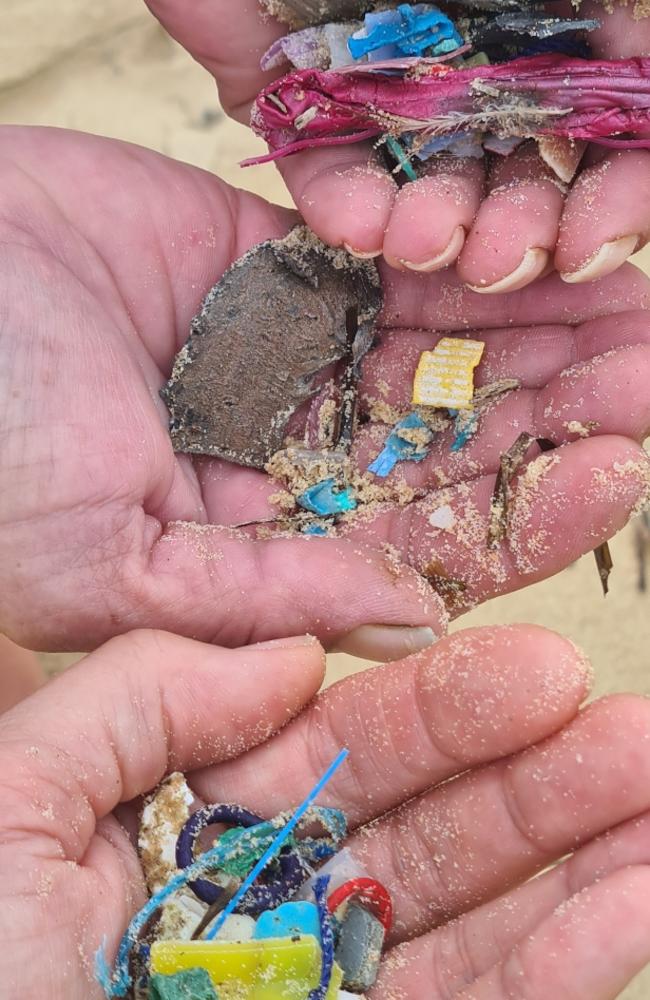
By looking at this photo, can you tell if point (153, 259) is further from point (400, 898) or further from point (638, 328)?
point (400, 898)

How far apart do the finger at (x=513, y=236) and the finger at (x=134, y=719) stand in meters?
0.69

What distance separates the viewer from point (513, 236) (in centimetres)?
165

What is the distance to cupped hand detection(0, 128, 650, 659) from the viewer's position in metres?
1.61

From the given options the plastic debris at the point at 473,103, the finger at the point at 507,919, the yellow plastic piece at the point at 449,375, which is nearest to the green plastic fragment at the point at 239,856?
the finger at the point at 507,919

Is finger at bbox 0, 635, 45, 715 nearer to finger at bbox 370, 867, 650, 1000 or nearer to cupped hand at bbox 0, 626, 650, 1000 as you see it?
cupped hand at bbox 0, 626, 650, 1000

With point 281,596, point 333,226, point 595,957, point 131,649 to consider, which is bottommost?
point 595,957

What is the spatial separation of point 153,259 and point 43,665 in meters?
1.40

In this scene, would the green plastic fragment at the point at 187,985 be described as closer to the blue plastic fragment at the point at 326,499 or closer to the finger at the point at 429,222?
the blue plastic fragment at the point at 326,499

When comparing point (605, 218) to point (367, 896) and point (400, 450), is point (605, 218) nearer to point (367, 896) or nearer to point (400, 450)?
point (400, 450)

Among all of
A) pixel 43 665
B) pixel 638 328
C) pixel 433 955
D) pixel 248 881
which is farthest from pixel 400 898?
pixel 43 665

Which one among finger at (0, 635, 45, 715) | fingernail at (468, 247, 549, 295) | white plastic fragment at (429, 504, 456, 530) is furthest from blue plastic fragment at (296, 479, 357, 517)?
finger at (0, 635, 45, 715)

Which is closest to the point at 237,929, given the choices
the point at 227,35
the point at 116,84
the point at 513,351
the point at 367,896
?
the point at 367,896

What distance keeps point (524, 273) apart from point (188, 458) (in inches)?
27.9

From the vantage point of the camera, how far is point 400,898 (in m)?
1.45
